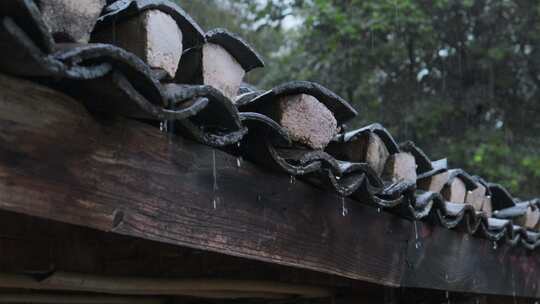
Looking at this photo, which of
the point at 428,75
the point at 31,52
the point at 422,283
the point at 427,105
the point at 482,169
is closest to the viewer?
the point at 31,52

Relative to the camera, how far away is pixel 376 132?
225 centimetres

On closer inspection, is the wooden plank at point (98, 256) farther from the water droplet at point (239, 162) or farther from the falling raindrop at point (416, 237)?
the falling raindrop at point (416, 237)

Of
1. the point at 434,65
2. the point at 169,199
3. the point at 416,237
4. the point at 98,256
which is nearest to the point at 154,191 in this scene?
the point at 169,199

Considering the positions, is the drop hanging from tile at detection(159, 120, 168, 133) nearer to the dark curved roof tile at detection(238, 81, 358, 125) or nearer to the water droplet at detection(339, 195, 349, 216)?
the dark curved roof tile at detection(238, 81, 358, 125)

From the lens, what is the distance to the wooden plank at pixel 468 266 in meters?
2.44

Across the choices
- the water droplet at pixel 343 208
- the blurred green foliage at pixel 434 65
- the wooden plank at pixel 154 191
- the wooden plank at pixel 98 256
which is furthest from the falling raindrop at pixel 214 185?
the blurred green foliage at pixel 434 65

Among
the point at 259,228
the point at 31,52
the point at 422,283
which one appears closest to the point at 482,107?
the point at 422,283

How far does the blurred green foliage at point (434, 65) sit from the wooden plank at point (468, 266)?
254 inches

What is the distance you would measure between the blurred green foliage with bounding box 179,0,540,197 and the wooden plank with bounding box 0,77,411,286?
8.06 meters

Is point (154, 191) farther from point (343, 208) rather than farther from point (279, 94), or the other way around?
point (343, 208)

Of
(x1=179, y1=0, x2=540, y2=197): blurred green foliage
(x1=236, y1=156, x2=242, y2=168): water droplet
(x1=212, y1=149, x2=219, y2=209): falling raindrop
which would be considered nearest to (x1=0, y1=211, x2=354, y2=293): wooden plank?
(x1=212, y1=149, x2=219, y2=209): falling raindrop

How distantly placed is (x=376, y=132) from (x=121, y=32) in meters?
1.11

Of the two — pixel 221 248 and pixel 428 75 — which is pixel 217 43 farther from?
pixel 428 75

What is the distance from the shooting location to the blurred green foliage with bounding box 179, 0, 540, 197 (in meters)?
9.81
